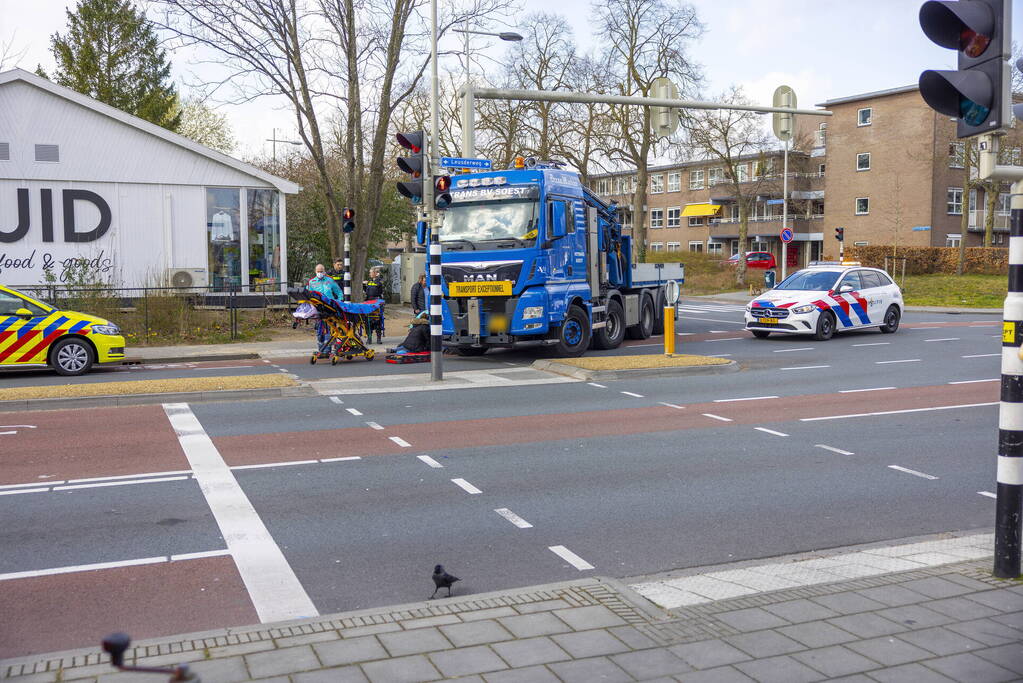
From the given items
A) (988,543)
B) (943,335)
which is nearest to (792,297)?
(943,335)

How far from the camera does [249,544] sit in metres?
6.25

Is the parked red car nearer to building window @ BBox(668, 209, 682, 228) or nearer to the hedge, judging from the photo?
the hedge

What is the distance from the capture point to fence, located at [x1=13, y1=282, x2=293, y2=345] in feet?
69.7

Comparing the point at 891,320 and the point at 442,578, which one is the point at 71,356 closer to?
the point at 442,578

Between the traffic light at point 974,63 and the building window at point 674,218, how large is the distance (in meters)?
75.1

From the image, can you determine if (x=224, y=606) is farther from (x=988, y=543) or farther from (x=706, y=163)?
(x=706, y=163)

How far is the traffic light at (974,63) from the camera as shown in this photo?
489 cm

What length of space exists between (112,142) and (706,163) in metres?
54.0

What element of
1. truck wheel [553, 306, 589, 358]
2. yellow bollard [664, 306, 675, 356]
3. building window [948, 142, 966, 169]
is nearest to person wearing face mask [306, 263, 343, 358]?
truck wheel [553, 306, 589, 358]

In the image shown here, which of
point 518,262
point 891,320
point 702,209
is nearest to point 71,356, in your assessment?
point 518,262

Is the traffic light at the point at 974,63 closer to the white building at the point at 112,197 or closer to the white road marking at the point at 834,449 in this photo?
the white road marking at the point at 834,449

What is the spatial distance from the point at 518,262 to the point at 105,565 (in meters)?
11.8

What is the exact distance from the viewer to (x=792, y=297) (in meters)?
21.3

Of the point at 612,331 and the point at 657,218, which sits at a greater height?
the point at 657,218
